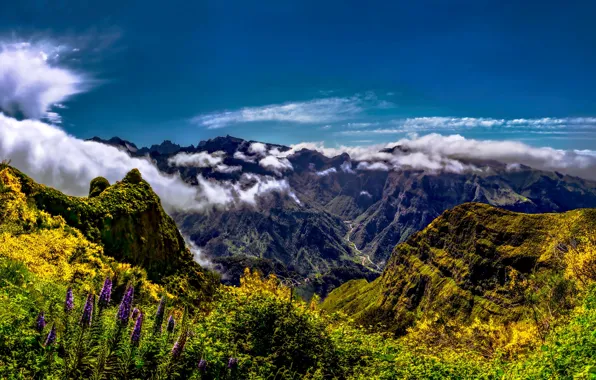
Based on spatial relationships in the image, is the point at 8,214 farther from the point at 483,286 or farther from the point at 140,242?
the point at 483,286

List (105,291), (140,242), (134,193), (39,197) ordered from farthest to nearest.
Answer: (134,193) → (140,242) → (39,197) → (105,291)

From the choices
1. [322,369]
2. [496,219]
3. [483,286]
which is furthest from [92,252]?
[496,219]

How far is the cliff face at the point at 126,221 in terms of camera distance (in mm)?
33969

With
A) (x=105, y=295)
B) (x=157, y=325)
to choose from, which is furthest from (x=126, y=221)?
(x=105, y=295)

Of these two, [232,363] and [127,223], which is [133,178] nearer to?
[127,223]

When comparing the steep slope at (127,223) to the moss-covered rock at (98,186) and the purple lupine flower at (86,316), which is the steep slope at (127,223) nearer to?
the moss-covered rock at (98,186)

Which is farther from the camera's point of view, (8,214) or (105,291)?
(8,214)

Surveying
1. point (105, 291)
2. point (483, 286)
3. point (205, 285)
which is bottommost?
point (483, 286)

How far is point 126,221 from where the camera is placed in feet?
127

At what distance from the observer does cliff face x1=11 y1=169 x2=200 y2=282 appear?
3397cm

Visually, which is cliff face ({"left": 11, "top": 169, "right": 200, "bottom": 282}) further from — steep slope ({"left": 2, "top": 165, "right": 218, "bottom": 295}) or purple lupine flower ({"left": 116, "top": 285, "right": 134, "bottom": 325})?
purple lupine flower ({"left": 116, "top": 285, "right": 134, "bottom": 325})

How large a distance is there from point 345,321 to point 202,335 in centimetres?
993

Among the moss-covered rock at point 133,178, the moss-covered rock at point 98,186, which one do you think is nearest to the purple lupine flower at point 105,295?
the moss-covered rock at point 133,178

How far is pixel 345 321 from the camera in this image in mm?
21391
